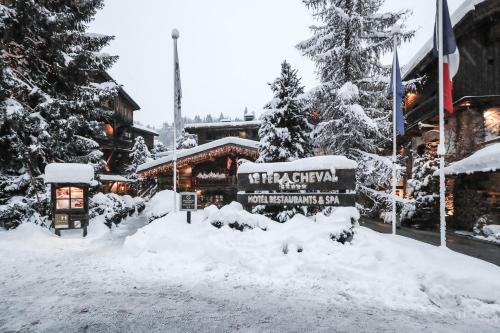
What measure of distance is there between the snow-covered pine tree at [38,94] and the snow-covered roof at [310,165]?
9.07 metres

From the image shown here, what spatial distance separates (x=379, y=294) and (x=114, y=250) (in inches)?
301

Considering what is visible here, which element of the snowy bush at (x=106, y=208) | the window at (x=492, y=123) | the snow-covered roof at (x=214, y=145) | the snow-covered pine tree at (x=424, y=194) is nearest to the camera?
the snowy bush at (x=106, y=208)

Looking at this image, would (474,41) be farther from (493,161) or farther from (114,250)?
(114,250)

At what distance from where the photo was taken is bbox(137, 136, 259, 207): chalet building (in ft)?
63.5

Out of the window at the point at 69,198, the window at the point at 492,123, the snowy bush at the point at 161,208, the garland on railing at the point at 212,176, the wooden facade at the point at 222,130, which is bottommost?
the snowy bush at the point at 161,208

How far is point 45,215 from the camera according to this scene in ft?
41.7

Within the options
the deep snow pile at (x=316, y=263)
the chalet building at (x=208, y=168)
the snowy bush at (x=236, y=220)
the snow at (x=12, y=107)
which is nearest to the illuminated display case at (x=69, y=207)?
the snow at (x=12, y=107)

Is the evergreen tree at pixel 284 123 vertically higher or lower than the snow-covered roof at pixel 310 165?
higher

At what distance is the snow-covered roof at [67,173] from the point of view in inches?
432

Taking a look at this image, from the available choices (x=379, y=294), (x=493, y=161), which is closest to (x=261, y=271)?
(x=379, y=294)

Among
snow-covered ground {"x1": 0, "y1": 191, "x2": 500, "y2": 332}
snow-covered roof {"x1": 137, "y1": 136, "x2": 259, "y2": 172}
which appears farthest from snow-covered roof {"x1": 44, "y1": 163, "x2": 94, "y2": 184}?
snow-covered roof {"x1": 137, "y1": 136, "x2": 259, "y2": 172}

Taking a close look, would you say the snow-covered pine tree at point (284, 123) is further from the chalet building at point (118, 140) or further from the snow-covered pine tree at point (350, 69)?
the chalet building at point (118, 140)

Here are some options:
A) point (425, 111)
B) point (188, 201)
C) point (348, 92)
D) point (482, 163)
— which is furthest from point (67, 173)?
point (425, 111)

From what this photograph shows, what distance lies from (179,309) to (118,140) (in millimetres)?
33877
